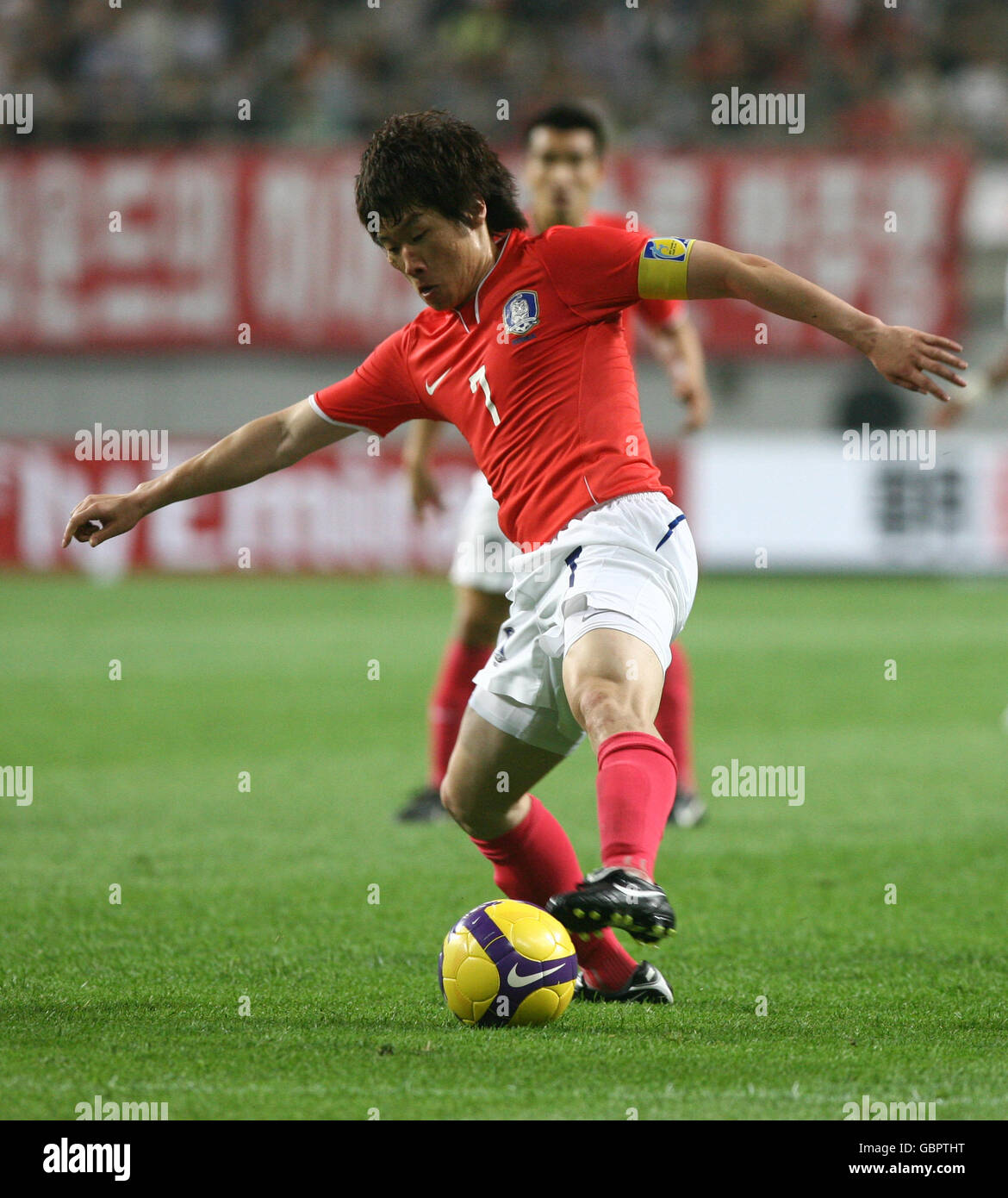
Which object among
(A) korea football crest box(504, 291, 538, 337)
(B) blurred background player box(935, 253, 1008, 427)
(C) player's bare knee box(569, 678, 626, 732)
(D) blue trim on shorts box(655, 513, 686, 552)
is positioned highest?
(B) blurred background player box(935, 253, 1008, 427)

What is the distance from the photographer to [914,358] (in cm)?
334

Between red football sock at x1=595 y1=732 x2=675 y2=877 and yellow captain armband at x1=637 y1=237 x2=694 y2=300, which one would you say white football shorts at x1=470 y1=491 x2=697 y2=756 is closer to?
red football sock at x1=595 y1=732 x2=675 y2=877

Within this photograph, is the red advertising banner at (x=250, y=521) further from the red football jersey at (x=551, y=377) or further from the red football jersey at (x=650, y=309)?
the red football jersey at (x=551, y=377)

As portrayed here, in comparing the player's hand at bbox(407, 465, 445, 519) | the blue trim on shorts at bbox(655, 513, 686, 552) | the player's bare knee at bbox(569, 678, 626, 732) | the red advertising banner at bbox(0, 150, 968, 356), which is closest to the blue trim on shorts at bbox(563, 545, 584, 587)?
the blue trim on shorts at bbox(655, 513, 686, 552)

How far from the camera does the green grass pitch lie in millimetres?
3180

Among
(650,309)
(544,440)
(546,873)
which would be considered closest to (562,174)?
(650,309)

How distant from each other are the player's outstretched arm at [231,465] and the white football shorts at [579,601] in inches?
25.4

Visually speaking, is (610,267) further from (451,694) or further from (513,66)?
(513,66)

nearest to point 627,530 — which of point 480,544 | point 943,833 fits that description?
point 480,544

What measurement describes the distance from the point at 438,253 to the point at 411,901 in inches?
87.3

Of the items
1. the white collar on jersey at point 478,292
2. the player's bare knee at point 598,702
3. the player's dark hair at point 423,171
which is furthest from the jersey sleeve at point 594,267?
the player's bare knee at point 598,702

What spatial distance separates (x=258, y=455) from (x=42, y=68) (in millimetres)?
19323

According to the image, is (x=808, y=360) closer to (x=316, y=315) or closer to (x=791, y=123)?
(x=791, y=123)

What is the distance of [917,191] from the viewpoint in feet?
65.3
